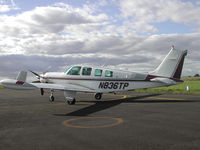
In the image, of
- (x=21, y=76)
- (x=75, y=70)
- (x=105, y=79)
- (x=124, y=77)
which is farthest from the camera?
(x=75, y=70)

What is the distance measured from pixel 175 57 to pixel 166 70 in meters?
1.35

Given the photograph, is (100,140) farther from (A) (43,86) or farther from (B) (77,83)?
(B) (77,83)

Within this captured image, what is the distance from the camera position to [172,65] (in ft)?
55.1

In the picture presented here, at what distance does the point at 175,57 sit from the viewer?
1688cm

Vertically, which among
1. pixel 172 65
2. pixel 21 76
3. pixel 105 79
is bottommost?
pixel 21 76

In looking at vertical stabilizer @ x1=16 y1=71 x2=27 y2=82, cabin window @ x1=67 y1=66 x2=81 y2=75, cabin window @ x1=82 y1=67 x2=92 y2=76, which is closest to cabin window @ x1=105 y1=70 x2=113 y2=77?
cabin window @ x1=82 y1=67 x2=92 y2=76

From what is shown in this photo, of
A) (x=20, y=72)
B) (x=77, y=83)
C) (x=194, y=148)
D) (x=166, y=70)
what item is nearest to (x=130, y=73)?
(x=166, y=70)

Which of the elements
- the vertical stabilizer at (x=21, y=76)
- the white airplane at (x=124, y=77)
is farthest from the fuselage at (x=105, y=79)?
the vertical stabilizer at (x=21, y=76)

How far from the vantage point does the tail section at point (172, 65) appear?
16.8 m

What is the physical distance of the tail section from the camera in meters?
16.8

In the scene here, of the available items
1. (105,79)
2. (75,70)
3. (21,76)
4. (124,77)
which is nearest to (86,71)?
(75,70)

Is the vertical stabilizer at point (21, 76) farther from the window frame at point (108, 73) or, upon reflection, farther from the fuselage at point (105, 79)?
the window frame at point (108, 73)

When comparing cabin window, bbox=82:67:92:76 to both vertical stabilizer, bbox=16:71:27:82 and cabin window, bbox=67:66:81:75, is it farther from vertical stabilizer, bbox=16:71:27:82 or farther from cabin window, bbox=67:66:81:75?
vertical stabilizer, bbox=16:71:27:82

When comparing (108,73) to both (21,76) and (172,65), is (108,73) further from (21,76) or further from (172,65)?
(21,76)
